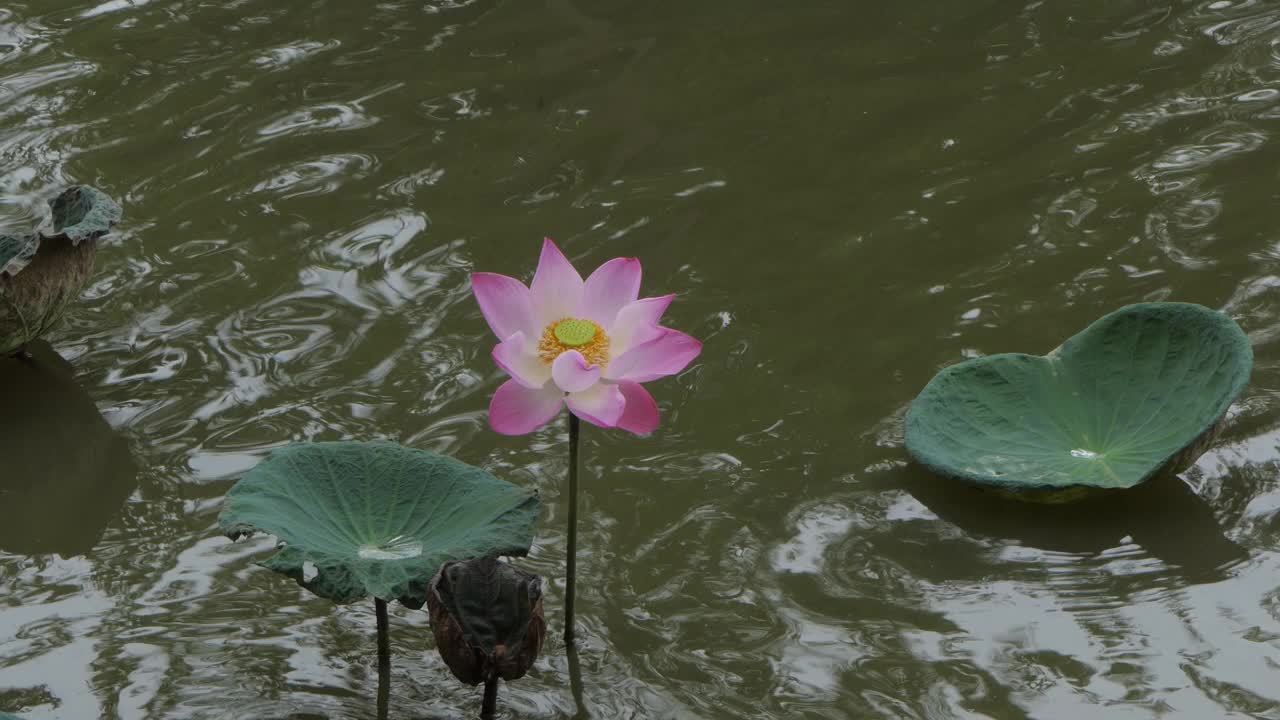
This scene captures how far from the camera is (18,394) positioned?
2.97m

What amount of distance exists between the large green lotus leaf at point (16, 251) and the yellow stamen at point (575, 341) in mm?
1313

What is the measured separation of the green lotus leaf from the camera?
2809 millimetres

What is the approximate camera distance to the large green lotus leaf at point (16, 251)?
2.73 metres

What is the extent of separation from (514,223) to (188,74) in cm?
141

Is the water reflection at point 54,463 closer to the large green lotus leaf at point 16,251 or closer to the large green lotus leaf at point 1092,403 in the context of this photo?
the large green lotus leaf at point 16,251

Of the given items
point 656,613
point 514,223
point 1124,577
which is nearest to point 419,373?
point 514,223

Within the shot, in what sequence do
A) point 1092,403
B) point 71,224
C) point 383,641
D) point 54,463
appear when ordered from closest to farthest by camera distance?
point 383,641, point 1092,403, point 54,463, point 71,224

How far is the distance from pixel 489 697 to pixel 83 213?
5.29 ft

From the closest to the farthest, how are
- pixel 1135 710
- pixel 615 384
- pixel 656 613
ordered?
pixel 615 384, pixel 1135 710, pixel 656 613

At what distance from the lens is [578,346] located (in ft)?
6.15

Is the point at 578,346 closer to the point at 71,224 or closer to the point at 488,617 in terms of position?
the point at 488,617

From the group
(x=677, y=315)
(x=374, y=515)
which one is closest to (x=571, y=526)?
(x=374, y=515)

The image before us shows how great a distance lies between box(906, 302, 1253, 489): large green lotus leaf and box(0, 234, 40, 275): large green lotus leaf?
66.8 inches

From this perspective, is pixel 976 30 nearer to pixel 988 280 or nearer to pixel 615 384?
pixel 988 280
